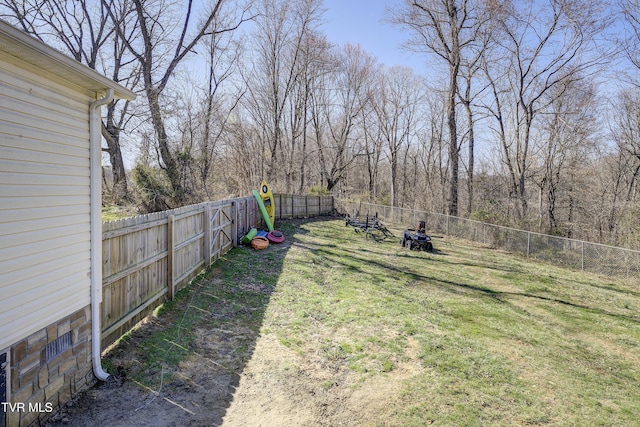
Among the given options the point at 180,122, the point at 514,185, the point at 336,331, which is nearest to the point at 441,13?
the point at 514,185

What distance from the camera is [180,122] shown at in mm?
16141

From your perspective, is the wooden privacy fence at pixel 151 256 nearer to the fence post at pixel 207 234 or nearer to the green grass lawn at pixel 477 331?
the fence post at pixel 207 234

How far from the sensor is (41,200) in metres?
2.85

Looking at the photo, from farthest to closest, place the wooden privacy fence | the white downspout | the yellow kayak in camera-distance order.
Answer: the yellow kayak, the wooden privacy fence, the white downspout

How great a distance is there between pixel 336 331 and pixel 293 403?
1.82 m

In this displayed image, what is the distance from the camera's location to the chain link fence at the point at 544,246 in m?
9.90

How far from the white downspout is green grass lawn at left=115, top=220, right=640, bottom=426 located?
193 cm

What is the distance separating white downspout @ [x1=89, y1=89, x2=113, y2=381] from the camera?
3452 millimetres

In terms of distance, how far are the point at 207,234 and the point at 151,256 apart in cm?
257

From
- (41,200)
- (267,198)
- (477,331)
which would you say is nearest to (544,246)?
(477,331)

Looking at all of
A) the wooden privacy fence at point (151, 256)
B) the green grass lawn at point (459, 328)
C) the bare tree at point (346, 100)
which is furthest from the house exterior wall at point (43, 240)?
the bare tree at point (346, 100)

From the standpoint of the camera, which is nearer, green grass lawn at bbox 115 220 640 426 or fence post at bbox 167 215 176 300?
green grass lawn at bbox 115 220 640 426

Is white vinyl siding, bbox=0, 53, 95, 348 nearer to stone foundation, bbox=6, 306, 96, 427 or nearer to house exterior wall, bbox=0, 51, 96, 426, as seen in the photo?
house exterior wall, bbox=0, 51, 96, 426

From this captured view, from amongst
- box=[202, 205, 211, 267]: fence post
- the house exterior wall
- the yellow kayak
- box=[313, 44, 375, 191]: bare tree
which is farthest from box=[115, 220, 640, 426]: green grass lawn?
box=[313, 44, 375, 191]: bare tree
